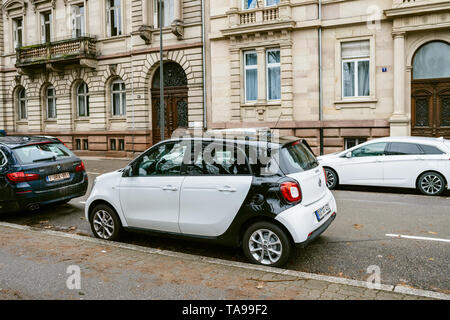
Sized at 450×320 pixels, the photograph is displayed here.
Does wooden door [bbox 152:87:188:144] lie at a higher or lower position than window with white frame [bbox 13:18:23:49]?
lower

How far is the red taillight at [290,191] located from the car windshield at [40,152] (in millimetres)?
5563

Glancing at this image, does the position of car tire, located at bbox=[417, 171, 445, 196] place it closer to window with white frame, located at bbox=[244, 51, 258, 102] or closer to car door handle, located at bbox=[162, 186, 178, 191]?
car door handle, located at bbox=[162, 186, 178, 191]

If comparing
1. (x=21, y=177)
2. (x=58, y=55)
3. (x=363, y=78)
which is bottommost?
(x=21, y=177)

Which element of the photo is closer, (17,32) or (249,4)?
(249,4)

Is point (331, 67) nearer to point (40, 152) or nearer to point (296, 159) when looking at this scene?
point (40, 152)

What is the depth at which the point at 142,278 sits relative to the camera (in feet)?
15.6

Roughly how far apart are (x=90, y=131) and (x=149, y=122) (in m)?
4.34

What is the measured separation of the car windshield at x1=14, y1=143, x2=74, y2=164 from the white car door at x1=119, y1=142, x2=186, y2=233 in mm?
3089

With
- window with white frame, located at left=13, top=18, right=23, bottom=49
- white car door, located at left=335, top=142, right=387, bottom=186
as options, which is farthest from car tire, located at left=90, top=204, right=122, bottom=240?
window with white frame, located at left=13, top=18, right=23, bottom=49

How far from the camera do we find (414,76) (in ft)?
57.0

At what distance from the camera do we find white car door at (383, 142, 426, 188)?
434 inches

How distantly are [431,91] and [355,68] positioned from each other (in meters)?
3.13

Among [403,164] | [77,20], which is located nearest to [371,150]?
[403,164]
